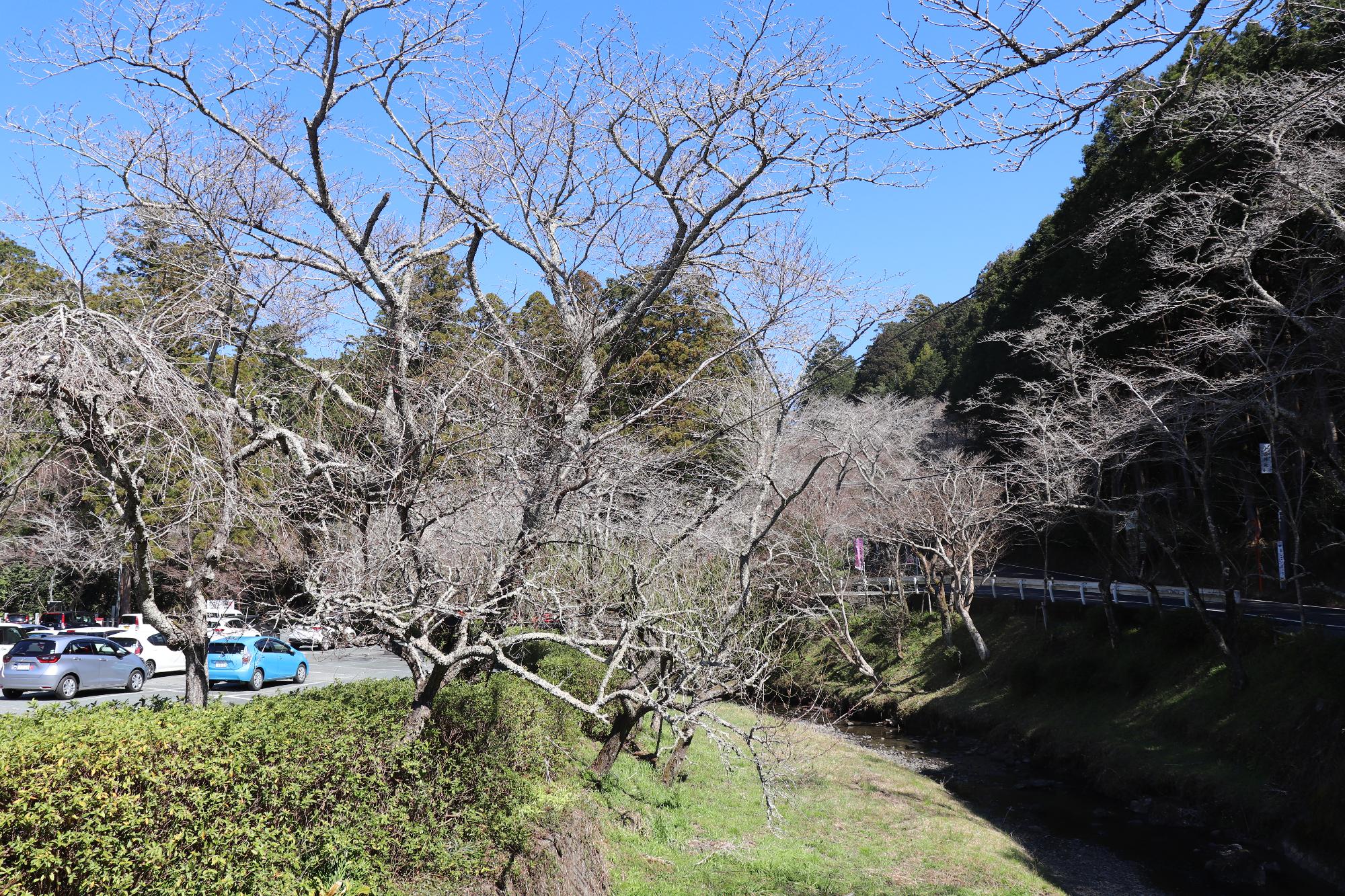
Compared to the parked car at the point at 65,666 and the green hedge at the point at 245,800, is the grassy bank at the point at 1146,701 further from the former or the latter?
the parked car at the point at 65,666

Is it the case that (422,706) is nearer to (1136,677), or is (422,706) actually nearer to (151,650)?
(151,650)

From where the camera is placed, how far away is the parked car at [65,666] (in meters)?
17.0

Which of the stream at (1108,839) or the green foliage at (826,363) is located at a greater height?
the green foliage at (826,363)

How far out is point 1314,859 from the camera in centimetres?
1236

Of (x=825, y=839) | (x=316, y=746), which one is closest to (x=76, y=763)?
(x=316, y=746)

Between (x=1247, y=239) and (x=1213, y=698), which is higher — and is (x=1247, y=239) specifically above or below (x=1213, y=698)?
above

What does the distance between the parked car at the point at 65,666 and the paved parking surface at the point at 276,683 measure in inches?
9.7

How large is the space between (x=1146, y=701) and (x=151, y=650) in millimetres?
23224

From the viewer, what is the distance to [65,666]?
17.4 meters

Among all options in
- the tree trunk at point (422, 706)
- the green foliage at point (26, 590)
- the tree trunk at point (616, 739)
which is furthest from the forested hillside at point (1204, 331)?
the green foliage at point (26, 590)

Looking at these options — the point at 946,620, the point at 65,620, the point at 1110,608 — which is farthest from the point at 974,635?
the point at 65,620

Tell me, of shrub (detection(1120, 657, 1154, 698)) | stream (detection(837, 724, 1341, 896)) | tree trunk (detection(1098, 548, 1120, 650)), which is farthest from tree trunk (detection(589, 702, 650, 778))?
tree trunk (detection(1098, 548, 1120, 650))

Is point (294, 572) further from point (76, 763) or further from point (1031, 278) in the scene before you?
point (1031, 278)

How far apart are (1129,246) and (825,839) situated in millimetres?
20222
